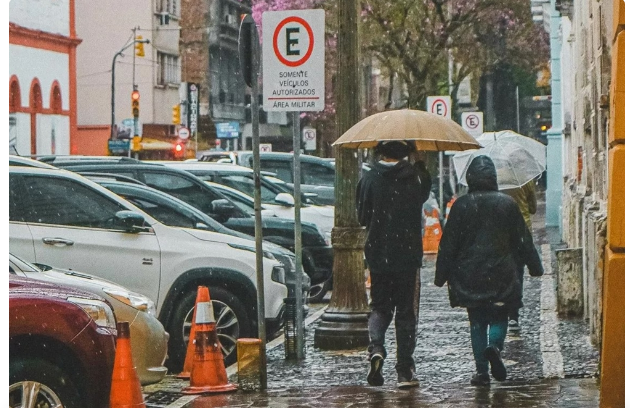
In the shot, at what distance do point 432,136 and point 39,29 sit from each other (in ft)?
63.8

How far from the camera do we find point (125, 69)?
40.4 m

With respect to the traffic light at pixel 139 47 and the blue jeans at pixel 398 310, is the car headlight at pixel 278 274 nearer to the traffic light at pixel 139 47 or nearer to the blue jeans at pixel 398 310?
the blue jeans at pixel 398 310

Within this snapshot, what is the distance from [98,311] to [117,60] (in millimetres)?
32111

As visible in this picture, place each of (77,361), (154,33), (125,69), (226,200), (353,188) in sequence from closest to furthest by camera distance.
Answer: (77,361) < (353,188) < (226,200) < (154,33) < (125,69)

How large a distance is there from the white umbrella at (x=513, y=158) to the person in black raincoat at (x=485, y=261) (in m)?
3.23

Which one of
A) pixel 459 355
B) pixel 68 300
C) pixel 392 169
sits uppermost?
pixel 392 169

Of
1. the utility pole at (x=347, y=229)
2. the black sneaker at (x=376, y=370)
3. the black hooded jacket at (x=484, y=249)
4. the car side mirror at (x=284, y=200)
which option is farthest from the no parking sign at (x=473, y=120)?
the black sneaker at (x=376, y=370)

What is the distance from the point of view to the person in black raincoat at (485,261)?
9.99 meters

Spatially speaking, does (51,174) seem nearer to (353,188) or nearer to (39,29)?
(353,188)

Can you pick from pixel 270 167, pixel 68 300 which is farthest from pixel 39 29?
pixel 68 300

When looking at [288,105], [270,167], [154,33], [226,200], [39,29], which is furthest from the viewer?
[154,33]

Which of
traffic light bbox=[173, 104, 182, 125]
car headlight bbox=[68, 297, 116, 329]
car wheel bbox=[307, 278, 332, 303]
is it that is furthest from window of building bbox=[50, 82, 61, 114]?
car headlight bbox=[68, 297, 116, 329]

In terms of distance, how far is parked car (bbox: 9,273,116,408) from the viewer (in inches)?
297

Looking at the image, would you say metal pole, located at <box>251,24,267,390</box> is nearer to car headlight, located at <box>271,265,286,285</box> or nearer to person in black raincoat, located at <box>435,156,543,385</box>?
person in black raincoat, located at <box>435,156,543,385</box>
